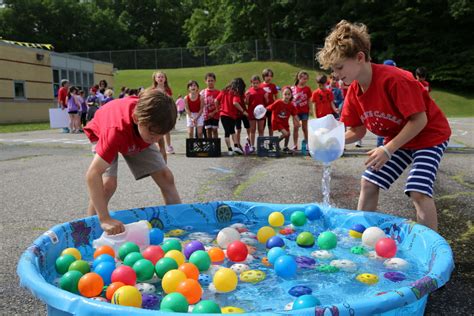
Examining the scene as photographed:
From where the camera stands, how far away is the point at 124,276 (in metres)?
2.70

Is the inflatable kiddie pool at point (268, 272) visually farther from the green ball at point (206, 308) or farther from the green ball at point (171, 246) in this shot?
the green ball at point (171, 246)

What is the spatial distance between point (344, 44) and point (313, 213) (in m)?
1.54

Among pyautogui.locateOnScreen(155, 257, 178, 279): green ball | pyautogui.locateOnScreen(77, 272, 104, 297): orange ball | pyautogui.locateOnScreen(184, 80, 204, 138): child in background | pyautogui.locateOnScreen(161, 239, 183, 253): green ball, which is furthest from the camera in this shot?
pyautogui.locateOnScreen(184, 80, 204, 138): child in background

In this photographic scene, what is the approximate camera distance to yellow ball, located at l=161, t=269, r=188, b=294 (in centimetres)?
264

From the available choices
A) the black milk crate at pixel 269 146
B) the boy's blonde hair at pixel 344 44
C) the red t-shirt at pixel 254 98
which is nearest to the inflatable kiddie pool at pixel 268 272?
the boy's blonde hair at pixel 344 44

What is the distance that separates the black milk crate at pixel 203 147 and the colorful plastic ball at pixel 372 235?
576 centimetres

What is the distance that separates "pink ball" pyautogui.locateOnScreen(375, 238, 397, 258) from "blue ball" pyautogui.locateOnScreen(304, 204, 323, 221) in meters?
0.77

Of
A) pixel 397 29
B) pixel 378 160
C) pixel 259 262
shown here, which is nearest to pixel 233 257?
pixel 259 262

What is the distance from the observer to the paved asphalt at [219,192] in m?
2.84

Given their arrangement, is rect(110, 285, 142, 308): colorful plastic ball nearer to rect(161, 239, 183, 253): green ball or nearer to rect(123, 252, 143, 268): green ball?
rect(123, 252, 143, 268): green ball

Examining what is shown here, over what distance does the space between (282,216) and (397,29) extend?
127 ft

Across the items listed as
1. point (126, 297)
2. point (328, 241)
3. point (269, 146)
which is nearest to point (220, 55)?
point (269, 146)

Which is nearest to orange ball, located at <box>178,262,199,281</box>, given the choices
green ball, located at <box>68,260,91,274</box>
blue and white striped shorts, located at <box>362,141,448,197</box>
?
green ball, located at <box>68,260,91,274</box>

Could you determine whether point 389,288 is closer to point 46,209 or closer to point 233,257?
point 233,257
